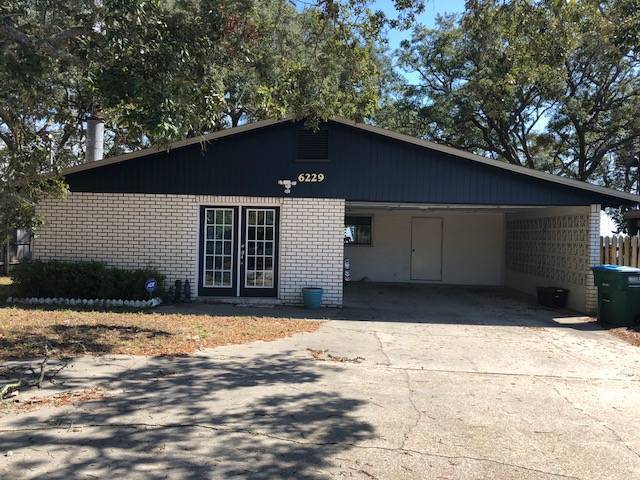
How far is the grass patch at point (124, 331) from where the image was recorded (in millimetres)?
7629

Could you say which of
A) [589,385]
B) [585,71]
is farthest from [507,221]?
[589,385]

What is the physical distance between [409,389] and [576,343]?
461 cm

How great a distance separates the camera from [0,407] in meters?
5.15

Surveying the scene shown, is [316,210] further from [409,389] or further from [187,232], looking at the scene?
[409,389]

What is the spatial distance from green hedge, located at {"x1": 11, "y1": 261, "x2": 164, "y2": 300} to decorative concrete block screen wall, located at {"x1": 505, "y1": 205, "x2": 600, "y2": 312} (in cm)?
987

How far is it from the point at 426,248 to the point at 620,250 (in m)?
7.86

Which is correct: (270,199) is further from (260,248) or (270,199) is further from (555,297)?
(555,297)

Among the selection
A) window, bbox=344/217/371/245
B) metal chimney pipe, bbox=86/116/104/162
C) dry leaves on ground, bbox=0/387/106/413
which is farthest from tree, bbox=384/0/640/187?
dry leaves on ground, bbox=0/387/106/413

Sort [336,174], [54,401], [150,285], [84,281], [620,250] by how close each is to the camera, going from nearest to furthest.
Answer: [54,401] → [150,285] → [84,281] → [336,174] → [620,250]

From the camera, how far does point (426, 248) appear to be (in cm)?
2009

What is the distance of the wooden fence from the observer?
40.2 feet

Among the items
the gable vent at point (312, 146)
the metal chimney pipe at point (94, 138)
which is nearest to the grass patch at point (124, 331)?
the gable vent at point (312, 146)

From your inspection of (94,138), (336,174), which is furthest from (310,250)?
(94,138)

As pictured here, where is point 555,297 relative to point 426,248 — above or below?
below
